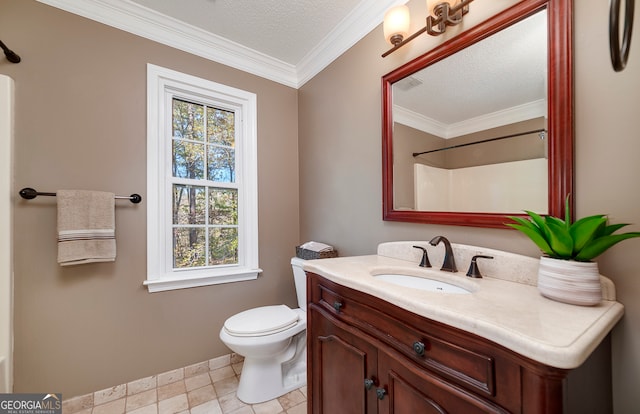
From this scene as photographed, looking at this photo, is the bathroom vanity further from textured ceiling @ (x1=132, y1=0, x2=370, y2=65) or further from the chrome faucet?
textured ceiling @ (x1=132, y1=0, x2=370, y2=65)

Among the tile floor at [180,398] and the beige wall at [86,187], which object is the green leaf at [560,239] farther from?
the beige wall at [86,187]

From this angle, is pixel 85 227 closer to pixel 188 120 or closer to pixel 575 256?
pixel 188 120

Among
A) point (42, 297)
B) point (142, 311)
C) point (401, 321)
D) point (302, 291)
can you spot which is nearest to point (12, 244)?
point (42, 297)

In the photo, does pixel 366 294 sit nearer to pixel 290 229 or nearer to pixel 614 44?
pixel 614 44

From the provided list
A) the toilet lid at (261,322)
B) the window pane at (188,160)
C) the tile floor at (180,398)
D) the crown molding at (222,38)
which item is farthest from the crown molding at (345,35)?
the tile floor at (180,398)

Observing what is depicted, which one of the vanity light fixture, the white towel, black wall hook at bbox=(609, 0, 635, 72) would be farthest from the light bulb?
the white towel

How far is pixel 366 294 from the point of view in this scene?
896 mm

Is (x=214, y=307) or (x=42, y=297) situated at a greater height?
(x=42, y=297)

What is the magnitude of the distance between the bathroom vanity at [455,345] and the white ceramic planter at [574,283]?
2 cm

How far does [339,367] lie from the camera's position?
1.01 metres

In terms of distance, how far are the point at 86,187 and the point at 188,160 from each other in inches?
23.9

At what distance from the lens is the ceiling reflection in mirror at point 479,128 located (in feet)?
3.06

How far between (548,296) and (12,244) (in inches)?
92.2

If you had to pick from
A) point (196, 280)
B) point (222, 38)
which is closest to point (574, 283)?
point (196, 280)
